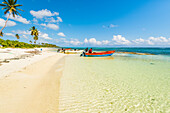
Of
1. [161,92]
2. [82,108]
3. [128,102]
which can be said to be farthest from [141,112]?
[161,92]

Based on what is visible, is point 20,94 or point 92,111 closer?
point 92,111

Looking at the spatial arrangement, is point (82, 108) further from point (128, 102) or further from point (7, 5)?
point (7, 5)

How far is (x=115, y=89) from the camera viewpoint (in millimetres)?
5246

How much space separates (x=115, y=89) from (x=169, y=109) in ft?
7.66

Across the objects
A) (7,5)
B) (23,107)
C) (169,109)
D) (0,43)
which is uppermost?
(7,5)

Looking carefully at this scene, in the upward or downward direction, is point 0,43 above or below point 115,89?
above

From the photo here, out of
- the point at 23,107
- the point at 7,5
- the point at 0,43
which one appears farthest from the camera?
the point at 0,43

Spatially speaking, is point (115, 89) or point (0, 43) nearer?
point (115, 89)

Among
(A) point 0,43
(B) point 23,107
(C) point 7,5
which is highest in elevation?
(C) point 7,5

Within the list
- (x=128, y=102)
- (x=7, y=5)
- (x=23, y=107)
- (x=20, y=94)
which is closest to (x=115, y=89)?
(x=128, y=102)

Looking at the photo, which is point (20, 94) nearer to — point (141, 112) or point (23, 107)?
point (23, 107)

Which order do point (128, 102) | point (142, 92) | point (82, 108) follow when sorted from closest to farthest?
point (82, 108) → point (128, 102) → point (142, 92)

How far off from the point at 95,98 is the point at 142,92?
2843mm

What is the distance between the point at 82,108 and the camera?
3465 mm
